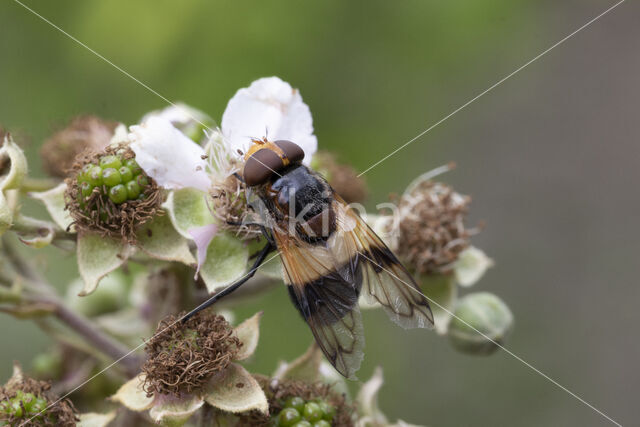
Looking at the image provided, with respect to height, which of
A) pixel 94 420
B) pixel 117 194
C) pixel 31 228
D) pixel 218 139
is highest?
pixel 218 139

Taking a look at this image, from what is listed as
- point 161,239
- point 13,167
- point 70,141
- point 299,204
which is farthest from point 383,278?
point 70,141

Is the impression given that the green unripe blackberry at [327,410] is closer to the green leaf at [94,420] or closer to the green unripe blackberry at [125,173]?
the green leaf at [94,420]

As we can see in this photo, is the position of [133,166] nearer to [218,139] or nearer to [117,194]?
[117,194]

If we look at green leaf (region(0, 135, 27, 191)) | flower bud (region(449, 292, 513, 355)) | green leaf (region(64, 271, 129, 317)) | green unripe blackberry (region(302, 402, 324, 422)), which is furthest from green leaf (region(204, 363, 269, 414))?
green leaf (region(64, 271, 129, 317))

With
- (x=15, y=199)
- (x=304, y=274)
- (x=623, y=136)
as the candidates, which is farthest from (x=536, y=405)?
(x=15, y=199)

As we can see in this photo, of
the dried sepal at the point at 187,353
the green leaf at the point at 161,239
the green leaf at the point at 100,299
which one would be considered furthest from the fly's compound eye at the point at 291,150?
the green leaf at the point at 100,299

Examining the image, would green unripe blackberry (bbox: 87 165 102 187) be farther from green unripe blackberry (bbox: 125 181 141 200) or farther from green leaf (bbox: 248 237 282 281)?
green leaf (bbox: 248 237 282 281)

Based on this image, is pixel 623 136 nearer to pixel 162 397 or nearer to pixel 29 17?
pixel 29 17
